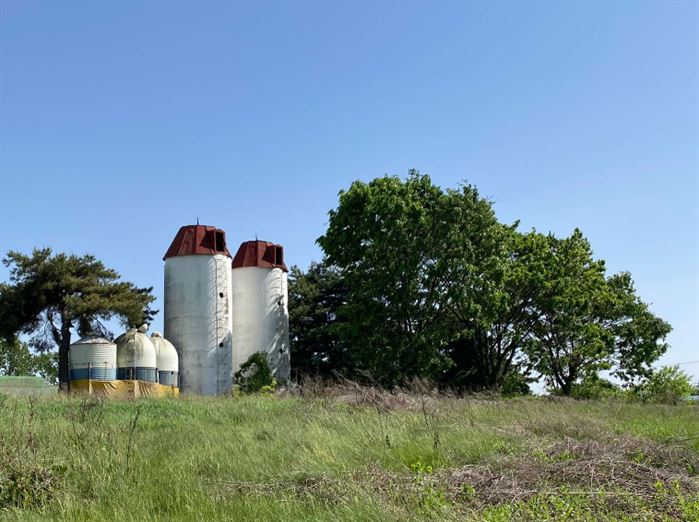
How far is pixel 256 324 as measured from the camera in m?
→ 43.2

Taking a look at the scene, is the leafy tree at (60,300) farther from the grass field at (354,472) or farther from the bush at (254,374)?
the grass field at (354,472)

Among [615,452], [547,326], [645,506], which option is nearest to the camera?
[645,506]

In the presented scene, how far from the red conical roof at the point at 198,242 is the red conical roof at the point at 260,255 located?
2283 mm

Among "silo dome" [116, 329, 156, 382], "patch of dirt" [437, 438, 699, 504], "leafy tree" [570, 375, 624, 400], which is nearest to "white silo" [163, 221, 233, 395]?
"silo dome" [116, 329, 156, 382]

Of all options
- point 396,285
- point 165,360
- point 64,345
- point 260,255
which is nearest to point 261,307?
point 260,255

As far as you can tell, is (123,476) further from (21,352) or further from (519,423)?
(21,352)

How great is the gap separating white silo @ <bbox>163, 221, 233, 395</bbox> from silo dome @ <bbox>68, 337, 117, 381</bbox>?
4.87m

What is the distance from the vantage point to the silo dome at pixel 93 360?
3572 cm

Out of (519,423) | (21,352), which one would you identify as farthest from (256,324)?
(21,352)

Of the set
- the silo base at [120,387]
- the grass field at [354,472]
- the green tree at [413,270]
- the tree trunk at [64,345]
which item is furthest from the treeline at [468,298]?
the grass field at [354,472]

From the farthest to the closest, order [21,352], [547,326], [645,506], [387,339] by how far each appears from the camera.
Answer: [21,352] < [547,326] < [387,339] < [645,506]

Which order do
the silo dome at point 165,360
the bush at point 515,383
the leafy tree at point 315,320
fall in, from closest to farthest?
the silo dome at point 165,360 < the bush at point 515,383 < the leafy tree at point 315,320

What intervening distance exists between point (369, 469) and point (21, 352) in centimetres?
8701

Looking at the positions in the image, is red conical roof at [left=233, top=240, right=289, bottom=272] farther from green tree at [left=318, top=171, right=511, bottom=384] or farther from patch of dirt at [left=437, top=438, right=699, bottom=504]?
→ patch of dirt at [left=437, top=438, right=699, bottom=504]
